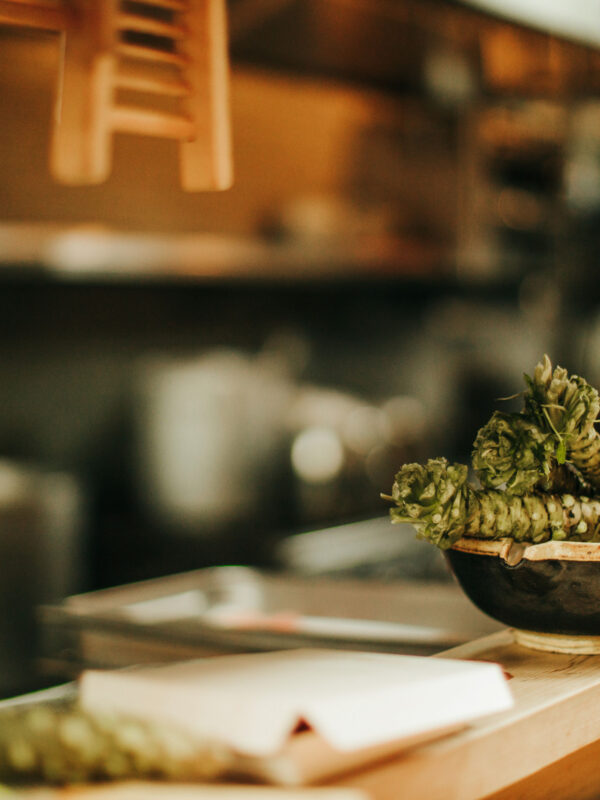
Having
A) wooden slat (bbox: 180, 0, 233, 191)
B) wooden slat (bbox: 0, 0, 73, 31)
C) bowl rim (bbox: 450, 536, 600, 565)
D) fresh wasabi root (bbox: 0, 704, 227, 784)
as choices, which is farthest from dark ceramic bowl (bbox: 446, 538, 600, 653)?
wooden slat (bbox: 0, 0, 73, 31)

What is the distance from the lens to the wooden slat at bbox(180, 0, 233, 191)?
132cm

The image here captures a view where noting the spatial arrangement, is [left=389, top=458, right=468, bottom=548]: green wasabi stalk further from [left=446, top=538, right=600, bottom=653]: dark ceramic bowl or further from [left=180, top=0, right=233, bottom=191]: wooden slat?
[left=180, top=0, right=233, bottom=191]: wooden slat

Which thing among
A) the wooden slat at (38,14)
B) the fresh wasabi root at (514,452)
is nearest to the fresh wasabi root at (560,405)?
the fresh wasabi root at (514,452)

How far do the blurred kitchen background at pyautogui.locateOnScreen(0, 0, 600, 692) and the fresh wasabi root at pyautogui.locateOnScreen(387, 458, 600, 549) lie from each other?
1586 mm

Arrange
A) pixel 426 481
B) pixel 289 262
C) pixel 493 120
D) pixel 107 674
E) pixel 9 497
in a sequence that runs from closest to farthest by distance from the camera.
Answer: pixel 107 674 → pixel 426 481 → pixel 9 497 → pixel 289 262 → pixel 493 120

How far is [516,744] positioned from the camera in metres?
0.94

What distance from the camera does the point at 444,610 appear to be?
1749 millimetres

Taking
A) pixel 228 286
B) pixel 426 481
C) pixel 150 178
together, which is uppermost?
pixel 150 178

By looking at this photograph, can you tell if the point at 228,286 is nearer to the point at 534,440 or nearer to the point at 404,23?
the point at 404,23

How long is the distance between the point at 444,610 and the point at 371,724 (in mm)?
990

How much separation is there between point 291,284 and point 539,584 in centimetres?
308

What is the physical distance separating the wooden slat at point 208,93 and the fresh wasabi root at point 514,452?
484mm

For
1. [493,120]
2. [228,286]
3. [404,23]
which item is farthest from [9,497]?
[493,120]

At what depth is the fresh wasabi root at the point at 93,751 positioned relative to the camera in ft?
2.36
